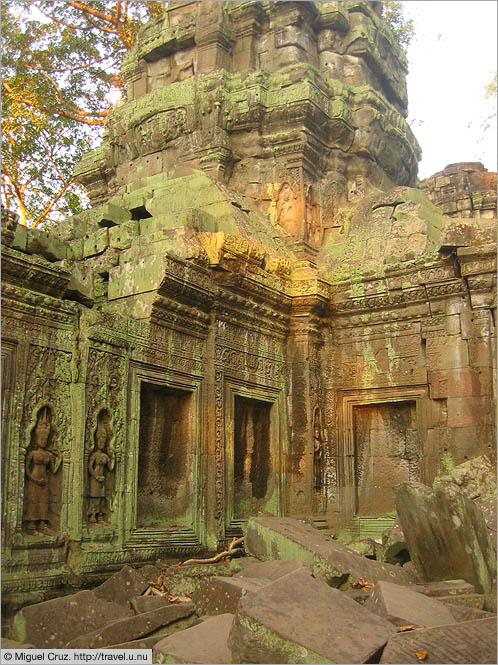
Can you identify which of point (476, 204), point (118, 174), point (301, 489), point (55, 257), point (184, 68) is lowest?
point (301, 489)

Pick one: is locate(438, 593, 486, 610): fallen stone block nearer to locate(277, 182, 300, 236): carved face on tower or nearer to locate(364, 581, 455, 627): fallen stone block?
locate(364, 581, 455, 627): fallen stone block

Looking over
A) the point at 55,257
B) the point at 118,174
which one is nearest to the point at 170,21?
the point at 118,174

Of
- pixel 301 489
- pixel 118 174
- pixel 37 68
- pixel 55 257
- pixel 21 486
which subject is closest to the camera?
pixel 21 486

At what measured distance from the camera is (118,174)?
13.2m

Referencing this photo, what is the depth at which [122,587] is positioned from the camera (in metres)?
6.62

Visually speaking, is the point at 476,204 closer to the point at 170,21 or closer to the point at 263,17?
the point at 263,17

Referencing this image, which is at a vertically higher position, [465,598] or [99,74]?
[99,74]

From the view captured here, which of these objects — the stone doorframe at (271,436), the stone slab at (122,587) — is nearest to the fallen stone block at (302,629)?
the stone slab at (122,587)

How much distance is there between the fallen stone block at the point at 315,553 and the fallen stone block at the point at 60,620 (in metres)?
1.78

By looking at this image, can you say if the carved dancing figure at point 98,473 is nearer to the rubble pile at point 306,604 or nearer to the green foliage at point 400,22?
the rubble pile at point 306,604

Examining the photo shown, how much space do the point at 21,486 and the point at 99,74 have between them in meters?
16.8

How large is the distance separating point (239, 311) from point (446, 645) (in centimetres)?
582

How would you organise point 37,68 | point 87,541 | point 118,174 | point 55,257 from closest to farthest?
point 87,541, point 55,257, point 118,174, point 37,68

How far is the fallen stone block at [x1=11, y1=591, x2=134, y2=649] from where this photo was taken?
226 inches
